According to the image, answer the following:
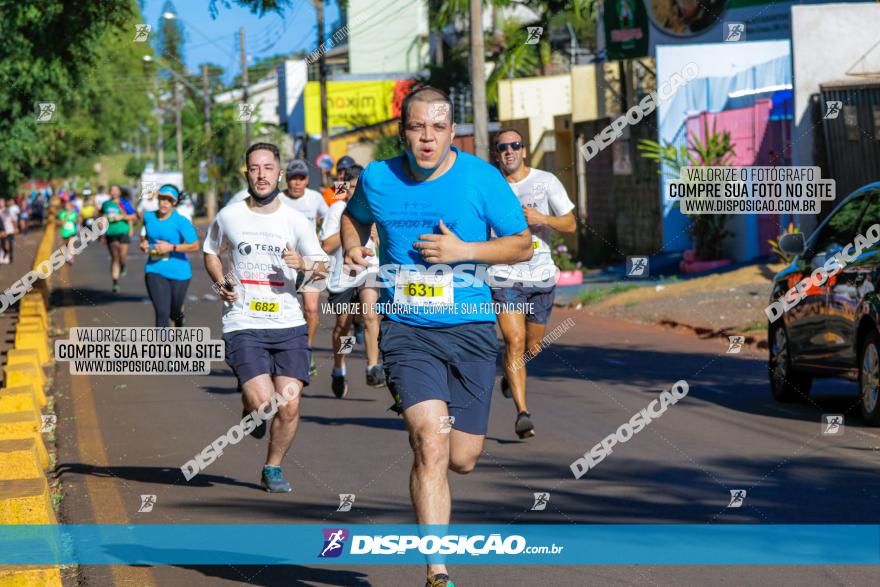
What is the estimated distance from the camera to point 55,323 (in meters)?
22.8

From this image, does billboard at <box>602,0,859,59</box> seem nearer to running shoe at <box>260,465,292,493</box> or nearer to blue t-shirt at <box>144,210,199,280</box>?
blue t-shirt at <box>144,210,199,280</box>

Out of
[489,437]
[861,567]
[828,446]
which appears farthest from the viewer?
[489,437]

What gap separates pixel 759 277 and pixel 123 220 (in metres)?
12.4

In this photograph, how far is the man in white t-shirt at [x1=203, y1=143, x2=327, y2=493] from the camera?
28.4 ft

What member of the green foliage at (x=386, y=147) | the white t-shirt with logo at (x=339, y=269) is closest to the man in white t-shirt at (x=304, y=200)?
the white t-shirt with logo at (x=339, y=269)

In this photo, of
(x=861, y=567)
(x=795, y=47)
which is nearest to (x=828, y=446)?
(x=861, y=567)

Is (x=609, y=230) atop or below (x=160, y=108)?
below

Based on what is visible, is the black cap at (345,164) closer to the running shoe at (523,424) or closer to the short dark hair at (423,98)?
the running shoe at (523,424)

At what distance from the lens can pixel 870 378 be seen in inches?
412

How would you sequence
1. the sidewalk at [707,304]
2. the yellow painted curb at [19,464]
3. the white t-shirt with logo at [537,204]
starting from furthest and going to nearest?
1. the sidewalk at [707,304]
2. the white t-shirt with logo at [537,204]
3. the yellow painted curb at [19,464]

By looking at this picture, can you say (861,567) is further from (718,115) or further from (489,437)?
(718,115)

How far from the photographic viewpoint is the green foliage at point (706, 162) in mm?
25391

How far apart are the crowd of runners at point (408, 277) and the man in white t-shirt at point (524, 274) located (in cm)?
1

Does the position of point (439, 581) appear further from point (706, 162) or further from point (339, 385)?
point (706, 162)
